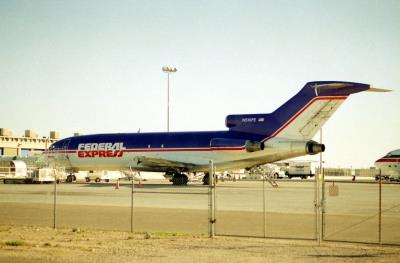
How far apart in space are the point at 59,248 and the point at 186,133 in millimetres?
29521

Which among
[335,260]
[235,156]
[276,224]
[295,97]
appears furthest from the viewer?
[235,156]

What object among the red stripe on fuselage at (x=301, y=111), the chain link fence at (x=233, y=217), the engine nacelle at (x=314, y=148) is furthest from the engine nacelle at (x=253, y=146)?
the chain link fence at (x=233, y=217)

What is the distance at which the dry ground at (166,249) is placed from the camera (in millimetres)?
10109

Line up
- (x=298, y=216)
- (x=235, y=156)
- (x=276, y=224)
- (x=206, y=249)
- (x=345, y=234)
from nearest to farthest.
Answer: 1. (x=206, y=249)
2. (x=345, y=234)
3. (x=276, y=224)
4. (x=298, y=216)
5. (x=235, y=156)

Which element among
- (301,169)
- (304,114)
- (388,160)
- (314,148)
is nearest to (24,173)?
(304,114)

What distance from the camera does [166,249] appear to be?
11.2 meters

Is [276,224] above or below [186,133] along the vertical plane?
below

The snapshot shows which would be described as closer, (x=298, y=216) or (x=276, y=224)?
(x=276, y=224)

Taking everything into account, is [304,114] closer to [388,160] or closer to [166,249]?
[166,249]

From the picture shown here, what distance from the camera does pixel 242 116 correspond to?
127ft

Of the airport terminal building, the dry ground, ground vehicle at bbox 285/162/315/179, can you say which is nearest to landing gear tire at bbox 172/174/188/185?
the dry ground

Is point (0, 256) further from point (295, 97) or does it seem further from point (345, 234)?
point (295, 97)

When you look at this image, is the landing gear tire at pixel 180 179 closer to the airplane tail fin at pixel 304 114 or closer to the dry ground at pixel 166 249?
the airplane tail fin at pixel 304 114

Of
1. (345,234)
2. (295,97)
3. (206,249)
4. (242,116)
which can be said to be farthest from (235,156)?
(206,249)
